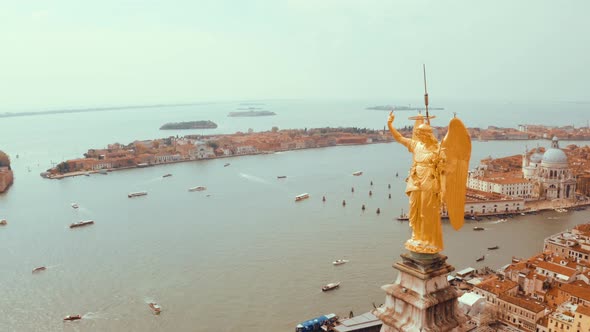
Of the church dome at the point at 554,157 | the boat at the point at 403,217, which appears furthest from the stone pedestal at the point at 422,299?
the church dome at the point at 554,157

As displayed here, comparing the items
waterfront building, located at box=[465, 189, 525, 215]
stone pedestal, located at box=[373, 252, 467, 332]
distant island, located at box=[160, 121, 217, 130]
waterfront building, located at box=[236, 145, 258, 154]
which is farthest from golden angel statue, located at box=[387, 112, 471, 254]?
distant island, located at box=[160, 121, 217, 130]

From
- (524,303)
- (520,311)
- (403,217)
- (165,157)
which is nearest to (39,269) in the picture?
(520,311)

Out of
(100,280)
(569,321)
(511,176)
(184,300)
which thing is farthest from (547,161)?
(100,280)

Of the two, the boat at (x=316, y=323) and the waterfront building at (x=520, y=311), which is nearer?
the waterfront building at (x=520, y=311)

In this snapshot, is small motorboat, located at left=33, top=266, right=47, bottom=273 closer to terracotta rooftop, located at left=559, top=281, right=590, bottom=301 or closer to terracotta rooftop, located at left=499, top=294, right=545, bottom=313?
terracotta rooftop, located at left=499, top=294, right=545, bottom=313

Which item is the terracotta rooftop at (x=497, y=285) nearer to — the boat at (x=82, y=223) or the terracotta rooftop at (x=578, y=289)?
the terracotta rooftop at (x=578, y=289)

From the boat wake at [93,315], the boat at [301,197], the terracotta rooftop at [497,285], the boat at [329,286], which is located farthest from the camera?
the boat at [301,197]
